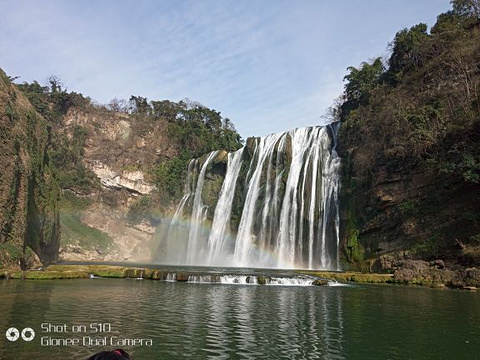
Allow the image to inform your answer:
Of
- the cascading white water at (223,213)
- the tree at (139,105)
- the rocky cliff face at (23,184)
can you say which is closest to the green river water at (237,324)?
the rocky cliff face at (23,184)

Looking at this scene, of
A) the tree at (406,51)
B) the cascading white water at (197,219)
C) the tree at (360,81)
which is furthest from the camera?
the cascading white water at (197,219)

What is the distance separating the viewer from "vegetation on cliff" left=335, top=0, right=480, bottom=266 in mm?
26703

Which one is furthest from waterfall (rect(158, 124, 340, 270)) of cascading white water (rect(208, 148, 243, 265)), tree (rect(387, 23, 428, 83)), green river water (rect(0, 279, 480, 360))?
green river water (rect(0, 279, 480, 360))

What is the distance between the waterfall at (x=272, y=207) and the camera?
122 ft

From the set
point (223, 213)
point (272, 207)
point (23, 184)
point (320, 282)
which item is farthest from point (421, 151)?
point (23, 184)

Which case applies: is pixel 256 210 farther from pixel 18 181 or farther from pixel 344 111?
pixel 18 181

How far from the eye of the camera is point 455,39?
33.8 m

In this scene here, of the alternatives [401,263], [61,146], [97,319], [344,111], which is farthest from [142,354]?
[61,146]

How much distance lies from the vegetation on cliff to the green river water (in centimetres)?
1006

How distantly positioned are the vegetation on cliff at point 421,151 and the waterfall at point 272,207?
7.37ft

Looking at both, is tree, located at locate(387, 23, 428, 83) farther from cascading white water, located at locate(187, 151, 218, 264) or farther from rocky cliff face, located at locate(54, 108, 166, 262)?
rocky cliff face, located at locate(54, 108, 166, 262)

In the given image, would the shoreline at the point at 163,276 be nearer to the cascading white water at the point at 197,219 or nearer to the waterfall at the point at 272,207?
the waterfall at the point at 272,207

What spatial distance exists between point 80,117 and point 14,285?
5250cm

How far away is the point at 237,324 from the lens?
11.2 meters
